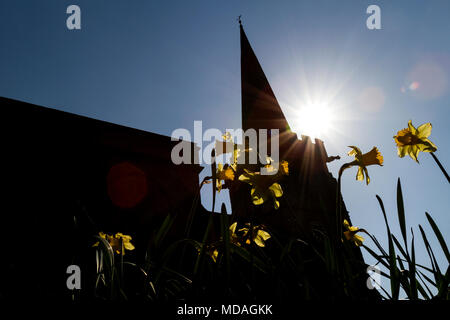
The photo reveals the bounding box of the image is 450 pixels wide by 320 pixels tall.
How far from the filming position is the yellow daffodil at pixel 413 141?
1.19m

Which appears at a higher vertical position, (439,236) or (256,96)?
(256,96)

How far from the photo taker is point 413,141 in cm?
123

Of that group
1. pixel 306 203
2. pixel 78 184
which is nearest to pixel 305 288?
pixel 78 184

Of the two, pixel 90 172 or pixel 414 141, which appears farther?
pixel 90 172

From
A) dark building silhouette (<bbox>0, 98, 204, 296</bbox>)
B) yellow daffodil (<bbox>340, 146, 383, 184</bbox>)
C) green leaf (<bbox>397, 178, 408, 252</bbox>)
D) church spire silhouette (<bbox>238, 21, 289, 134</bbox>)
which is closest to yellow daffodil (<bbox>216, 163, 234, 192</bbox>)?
yellow daffodil (<bbox>340, 146, 383, 184</bbox>)

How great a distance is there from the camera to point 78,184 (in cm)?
779

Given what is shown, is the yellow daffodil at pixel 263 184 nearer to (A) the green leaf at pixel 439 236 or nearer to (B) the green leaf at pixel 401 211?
(B) the green leaf at pixel 401 211

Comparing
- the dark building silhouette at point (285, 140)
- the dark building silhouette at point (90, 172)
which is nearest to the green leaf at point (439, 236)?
the dark building silhouette at point (90, 172)

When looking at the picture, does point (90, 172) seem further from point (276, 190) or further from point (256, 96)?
point (256, 96)

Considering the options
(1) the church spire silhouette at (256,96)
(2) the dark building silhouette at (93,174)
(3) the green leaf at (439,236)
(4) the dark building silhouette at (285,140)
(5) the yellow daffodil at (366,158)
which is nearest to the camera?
(3) the green leaf at (439,236)

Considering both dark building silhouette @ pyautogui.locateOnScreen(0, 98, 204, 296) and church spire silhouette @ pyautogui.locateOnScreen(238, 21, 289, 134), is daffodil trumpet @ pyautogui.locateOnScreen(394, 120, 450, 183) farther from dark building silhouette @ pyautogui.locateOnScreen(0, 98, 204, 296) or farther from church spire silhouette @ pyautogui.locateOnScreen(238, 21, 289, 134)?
church spire silhouette @ pyautogui.locateOnScreen(238, 21, 289, 134)

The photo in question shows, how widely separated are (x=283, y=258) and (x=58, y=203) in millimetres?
7092

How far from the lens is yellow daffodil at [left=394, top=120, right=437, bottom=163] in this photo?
119 centimetres

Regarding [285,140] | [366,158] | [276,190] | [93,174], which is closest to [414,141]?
[366,158]
